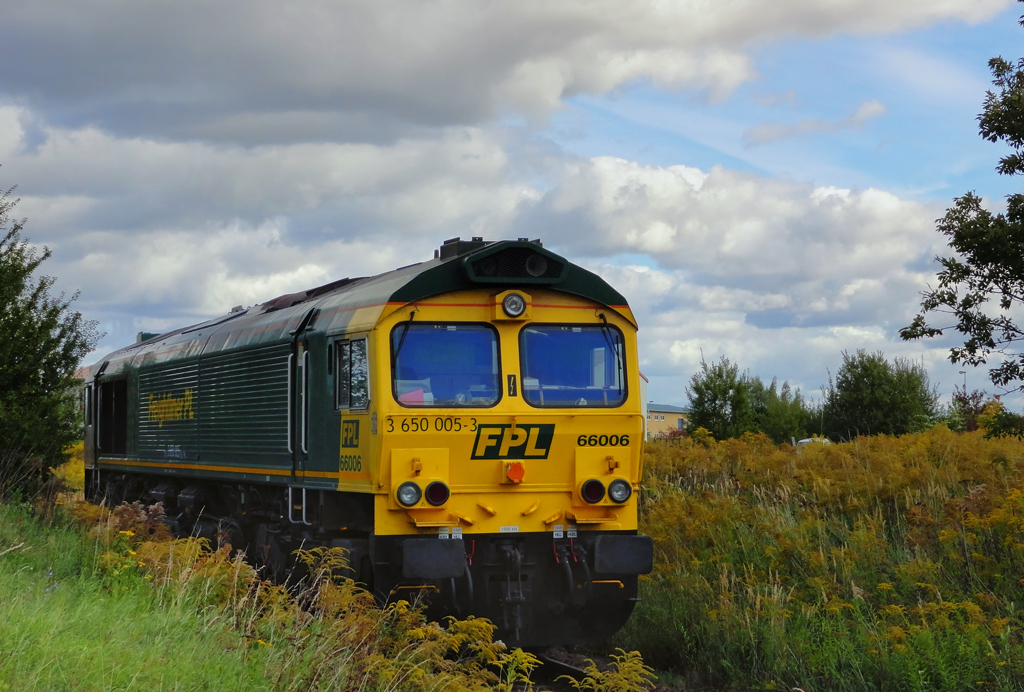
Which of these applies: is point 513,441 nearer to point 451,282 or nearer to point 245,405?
point 451,282

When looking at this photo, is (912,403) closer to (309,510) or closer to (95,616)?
(309,510)

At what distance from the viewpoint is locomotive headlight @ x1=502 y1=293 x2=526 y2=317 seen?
10.2 meters

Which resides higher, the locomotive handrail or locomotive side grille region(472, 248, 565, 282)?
locomotive side grille region(472, 248, 565, 282)

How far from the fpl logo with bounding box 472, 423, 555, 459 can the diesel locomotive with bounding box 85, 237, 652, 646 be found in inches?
0.5

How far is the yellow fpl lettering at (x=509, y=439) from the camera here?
9.96 m

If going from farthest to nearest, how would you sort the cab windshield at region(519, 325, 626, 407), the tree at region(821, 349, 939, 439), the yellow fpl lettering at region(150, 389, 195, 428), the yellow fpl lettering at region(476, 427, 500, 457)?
the tree at region(821, 349, 939, 439), the yellow fpl lettering at region(150, 389, 195, 428), the cab windshield at region(519, 325, 626, 407), the yellow fpl lettering at region(476, 427, 500, 457)

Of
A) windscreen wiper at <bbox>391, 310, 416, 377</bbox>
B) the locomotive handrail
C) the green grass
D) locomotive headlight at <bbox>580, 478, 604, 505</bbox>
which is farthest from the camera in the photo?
the locomotive handrail

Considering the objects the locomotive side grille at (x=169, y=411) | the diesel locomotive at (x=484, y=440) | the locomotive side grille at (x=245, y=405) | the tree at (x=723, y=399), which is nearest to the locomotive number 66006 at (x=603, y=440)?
the diesel locomotive at (x=484, y=440)

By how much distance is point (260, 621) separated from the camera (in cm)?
787

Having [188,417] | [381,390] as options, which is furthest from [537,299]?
[188,417]

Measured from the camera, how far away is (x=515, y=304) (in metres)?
10.2

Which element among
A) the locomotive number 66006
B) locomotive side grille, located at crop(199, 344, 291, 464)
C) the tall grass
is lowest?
the tall grass

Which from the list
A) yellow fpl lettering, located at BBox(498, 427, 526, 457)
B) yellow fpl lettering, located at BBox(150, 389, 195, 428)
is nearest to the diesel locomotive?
yellow fpl lettering, located at BBox(498, 427, 526, 457)

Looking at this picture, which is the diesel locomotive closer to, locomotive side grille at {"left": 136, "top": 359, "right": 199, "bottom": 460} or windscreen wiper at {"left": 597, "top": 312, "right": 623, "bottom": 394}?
windscreen wiper at {"left": 597, "top": 312, "right": 623, "bottom": 394}
